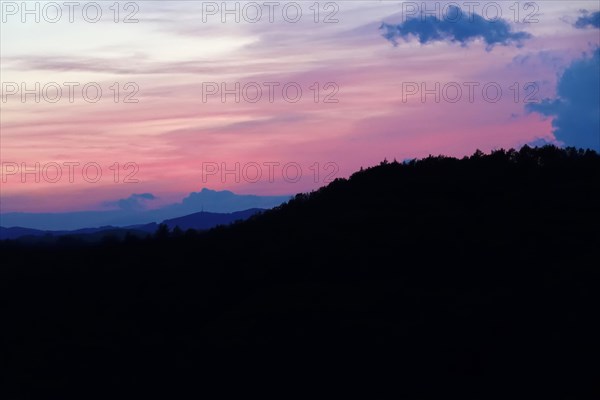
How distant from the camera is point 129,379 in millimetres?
30172

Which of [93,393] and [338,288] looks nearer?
[93,393]

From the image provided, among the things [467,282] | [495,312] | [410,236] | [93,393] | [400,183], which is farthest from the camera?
[400,183]

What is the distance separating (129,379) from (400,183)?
26187 millimetres

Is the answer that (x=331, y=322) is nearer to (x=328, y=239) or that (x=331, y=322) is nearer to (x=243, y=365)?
(x=243, y=365)

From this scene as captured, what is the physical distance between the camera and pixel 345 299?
34688 millimetres

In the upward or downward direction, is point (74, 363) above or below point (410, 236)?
below

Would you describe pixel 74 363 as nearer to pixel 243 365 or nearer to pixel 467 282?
pixel 243 365

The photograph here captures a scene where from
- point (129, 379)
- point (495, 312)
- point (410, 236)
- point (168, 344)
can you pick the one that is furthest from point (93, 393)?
point (410, 236)

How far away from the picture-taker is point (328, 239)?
41938 mm

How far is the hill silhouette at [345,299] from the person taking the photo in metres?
28.3

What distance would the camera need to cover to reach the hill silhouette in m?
28.3

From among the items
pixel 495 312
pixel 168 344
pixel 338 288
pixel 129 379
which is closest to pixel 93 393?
pixel 129 379

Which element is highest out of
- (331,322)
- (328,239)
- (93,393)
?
(328,239)

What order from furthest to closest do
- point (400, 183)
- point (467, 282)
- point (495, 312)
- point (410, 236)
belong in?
1. point (400, 183)
2. point (410, 236)
3. point (467, 282)
4. point (495, 312)
